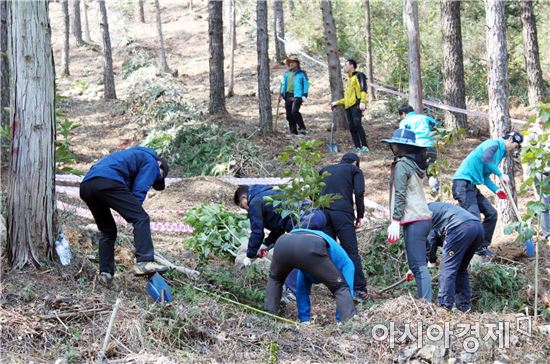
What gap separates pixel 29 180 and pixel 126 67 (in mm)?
22197

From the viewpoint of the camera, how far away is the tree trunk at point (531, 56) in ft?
51.4

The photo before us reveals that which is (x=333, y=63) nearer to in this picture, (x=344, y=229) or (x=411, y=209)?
(x=344, y=229)

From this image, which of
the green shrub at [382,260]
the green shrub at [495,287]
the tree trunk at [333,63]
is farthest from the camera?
the tree trunk at [333,63]

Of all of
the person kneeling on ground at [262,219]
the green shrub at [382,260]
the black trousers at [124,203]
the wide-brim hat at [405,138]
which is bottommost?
the green shrub at [382,260]

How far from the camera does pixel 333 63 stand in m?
16.0

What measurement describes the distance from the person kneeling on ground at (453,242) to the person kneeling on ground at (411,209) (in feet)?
0.50

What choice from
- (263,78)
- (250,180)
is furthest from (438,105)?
(250,180)

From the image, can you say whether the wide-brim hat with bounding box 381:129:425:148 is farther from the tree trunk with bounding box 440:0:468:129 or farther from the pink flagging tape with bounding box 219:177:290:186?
the tree trunk with bounding box 440:0:468:129

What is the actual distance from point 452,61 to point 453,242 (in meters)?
10.1

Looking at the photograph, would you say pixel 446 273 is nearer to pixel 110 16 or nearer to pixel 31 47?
pixel 31 47

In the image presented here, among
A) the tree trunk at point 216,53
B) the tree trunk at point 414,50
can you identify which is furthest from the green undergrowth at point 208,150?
the tree trunk at point 414,50

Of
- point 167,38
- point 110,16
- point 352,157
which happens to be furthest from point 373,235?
point 110,16

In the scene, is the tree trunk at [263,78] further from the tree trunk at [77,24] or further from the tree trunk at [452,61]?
the tree trunk at [77,24]

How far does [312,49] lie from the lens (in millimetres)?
28047
